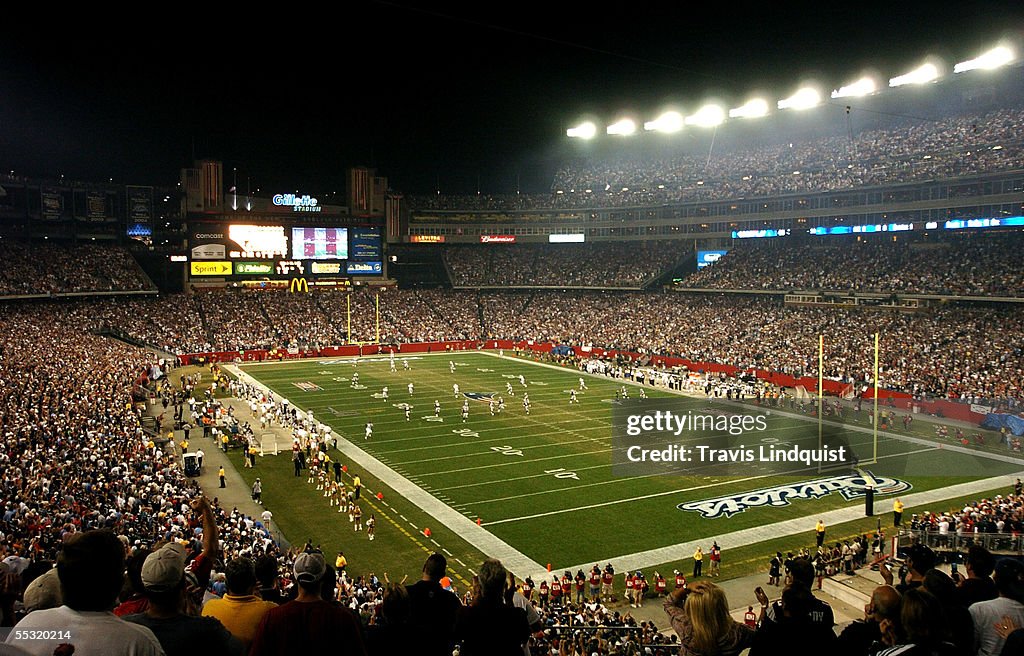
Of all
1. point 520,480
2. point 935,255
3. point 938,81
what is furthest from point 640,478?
point 938,81

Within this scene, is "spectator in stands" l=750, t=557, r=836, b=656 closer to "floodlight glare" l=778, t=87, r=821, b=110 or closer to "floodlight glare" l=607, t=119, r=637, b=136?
"floodlight glare" l=778, t=87, r=821, b=110

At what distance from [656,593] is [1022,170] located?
4254cm

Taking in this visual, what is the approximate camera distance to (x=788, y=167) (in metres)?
66.0

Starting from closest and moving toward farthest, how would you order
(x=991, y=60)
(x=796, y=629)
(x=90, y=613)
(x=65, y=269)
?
1. (x=90, y=613)
2. (x=796, y=629)
3. (x=991, y=60)
4. (x=65, y=269)

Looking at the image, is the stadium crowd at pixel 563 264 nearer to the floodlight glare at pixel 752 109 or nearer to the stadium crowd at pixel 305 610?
the floodlight glare at pixel 752 109

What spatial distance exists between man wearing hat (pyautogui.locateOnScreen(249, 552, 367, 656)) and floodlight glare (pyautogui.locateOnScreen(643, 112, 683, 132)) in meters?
78.2

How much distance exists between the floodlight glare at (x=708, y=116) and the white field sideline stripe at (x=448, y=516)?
184 feet

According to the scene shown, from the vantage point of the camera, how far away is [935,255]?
50844 millimetres

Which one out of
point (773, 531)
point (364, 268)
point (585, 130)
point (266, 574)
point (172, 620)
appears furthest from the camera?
point (585, 130)

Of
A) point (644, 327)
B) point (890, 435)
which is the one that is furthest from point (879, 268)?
point (890, 435)

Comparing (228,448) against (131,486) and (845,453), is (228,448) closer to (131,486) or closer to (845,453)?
(131,486)

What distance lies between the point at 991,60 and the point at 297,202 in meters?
57.5

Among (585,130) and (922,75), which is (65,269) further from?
(922,75)

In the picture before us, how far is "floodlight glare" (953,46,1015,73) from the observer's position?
53.3 m
